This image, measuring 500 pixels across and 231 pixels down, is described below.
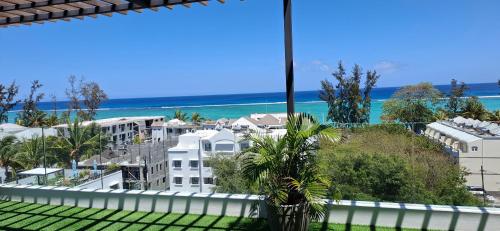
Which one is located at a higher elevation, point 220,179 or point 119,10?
point 119,10

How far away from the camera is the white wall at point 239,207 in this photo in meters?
3.22

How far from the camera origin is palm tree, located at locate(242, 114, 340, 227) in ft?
9.55

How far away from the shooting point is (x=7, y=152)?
19.6 ft

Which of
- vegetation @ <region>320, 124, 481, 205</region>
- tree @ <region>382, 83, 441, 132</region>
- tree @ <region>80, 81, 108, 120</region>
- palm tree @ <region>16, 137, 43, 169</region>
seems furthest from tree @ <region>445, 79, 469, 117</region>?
tree @ <region>80, 81, 108, 120</region>

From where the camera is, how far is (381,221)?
345 centimetres

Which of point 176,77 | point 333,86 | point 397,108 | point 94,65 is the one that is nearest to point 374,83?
point 333,86

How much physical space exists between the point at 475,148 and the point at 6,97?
34.0 metres

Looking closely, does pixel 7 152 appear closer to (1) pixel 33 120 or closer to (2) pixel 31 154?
(2) pixel 31 154

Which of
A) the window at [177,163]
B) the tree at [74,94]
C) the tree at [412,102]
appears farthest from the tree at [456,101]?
the tree at [74,94]

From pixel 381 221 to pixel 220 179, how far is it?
189 cm

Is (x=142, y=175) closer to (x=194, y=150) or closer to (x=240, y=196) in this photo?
(x=194, y=150)

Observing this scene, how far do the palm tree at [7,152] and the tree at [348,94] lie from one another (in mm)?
23626

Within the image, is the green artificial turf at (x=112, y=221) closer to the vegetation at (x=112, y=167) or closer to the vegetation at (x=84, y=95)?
the vegetation at (x=112, y=167)

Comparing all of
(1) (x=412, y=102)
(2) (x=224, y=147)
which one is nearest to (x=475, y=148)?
(2) (x=224, y=147)
